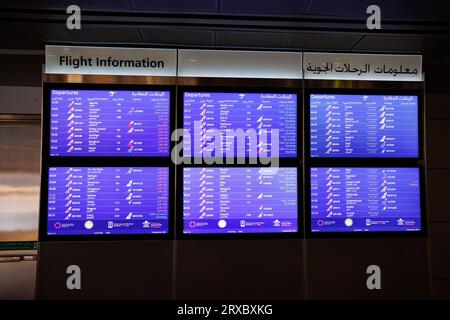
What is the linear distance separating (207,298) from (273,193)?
103cm

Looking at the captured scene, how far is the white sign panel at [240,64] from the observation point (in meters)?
3.18

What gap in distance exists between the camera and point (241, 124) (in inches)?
125

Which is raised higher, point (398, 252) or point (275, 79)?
point (275, 79)

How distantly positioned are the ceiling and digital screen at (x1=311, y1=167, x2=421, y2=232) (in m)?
1.25

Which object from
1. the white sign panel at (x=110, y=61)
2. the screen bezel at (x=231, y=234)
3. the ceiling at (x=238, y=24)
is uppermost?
the ceiling at (x=238, y=24)

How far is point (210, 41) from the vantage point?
3604mm

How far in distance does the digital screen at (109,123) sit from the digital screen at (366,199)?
1414 mm

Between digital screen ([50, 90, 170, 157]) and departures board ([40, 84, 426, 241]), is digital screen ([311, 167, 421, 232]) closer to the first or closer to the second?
departures board ([40, 84, 426, 241])

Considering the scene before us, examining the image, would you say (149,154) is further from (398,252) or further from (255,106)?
(398,252)

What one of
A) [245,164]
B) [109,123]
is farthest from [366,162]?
[109,123]

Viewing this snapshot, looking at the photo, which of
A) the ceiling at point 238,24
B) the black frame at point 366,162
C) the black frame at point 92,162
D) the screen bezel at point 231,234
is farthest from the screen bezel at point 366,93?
the black frame at point 92,162

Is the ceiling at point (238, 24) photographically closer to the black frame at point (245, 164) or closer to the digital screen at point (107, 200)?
the black frame at point (245, 164)

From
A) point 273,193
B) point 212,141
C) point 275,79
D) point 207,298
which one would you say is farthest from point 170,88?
point 207,298

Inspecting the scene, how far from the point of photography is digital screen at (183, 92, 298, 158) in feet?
10.3
